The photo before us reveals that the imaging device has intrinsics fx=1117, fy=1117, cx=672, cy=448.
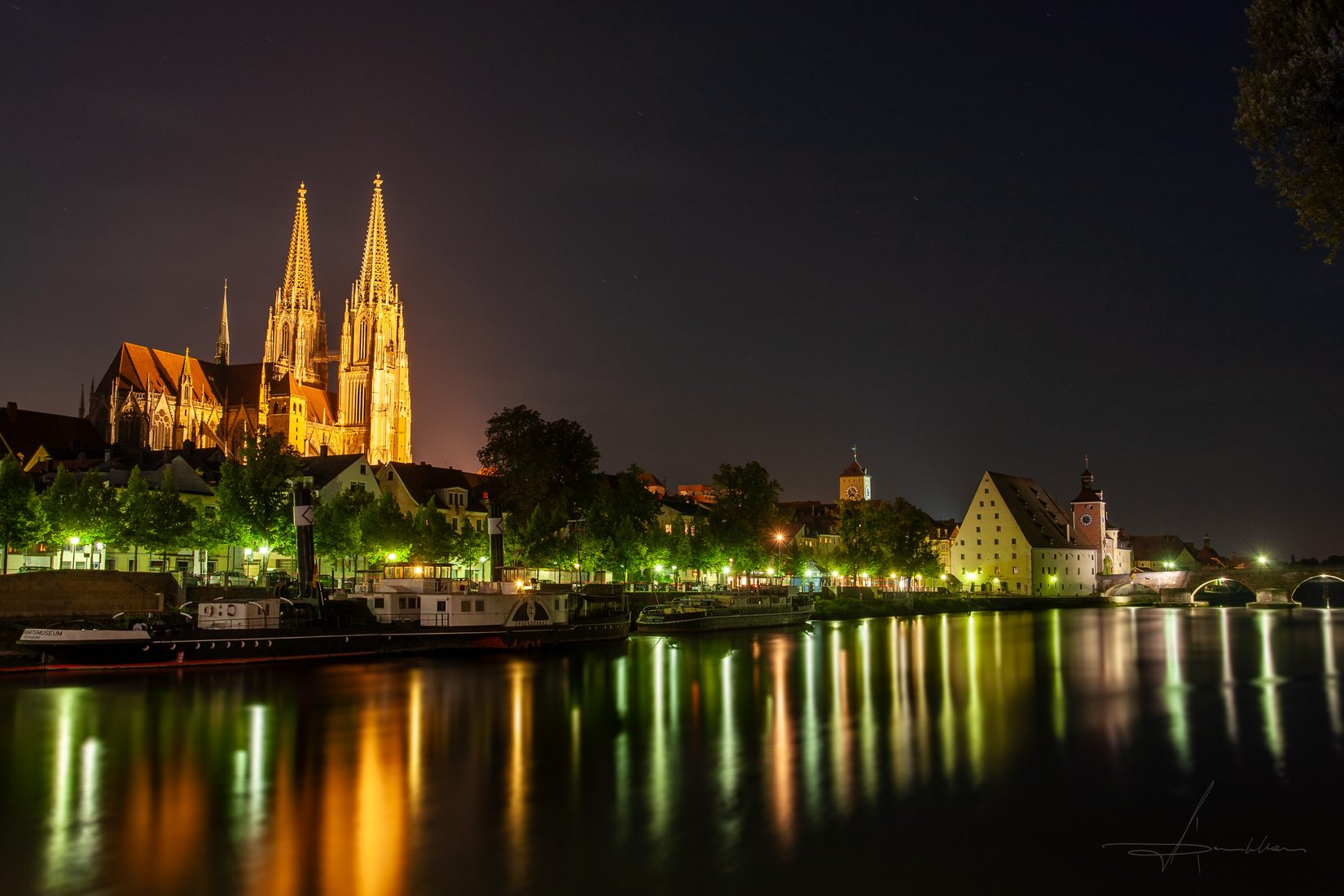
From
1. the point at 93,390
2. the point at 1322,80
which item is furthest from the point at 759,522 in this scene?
the point at 93,390

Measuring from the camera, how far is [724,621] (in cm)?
8006

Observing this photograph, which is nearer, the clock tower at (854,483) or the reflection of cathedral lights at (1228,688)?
the reflection of cathedral lights at (1228,688)

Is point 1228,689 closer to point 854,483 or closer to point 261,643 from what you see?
point 261,643

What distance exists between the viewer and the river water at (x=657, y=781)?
18594 millimetres

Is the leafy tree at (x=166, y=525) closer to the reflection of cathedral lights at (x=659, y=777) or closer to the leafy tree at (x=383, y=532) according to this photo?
the leafy tree at (x=383, y=532)

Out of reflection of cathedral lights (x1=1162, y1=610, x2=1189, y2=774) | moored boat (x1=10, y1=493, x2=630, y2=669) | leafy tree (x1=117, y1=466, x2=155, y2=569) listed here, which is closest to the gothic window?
leafy tree (x1=117, y1=466, x2=155, y2=569)

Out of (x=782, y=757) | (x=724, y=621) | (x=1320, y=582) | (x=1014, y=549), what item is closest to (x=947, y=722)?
(x=782, y=757)

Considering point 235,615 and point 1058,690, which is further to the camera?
point 235,615

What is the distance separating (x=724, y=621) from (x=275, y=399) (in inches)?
4552

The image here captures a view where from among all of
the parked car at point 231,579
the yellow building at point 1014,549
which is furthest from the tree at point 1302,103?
the yellow building at point 1014,549

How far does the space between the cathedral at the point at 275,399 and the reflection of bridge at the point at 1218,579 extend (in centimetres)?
10187

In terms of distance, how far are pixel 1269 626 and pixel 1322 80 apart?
80.1 metres

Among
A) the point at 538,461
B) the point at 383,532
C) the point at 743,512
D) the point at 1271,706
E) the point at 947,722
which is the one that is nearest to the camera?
the point at 947,722
